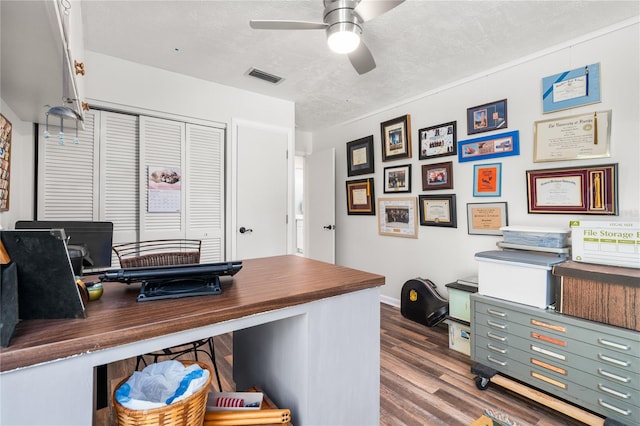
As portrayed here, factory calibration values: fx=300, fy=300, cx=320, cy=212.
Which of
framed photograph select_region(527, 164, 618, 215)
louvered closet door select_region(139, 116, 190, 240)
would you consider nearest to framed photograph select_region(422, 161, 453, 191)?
framed photograph select_region(527, 164, 618, 215)

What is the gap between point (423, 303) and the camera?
10.1ft

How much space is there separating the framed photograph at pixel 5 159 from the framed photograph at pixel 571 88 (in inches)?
148

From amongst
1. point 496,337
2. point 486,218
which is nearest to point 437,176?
point 486,218

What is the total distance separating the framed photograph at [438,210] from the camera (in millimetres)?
3141

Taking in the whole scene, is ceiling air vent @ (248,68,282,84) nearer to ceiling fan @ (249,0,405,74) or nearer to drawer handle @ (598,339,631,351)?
ceiling fan @ (249,0,405,74)

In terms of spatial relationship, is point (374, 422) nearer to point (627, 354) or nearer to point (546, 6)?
point (627, 354)

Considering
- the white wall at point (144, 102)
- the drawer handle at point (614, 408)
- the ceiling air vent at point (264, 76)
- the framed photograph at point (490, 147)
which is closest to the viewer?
the drawer handle at point (614, 408)

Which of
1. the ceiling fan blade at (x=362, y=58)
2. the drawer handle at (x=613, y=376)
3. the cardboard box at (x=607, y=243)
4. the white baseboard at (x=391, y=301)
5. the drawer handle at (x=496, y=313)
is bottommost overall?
the white baseboard at (x=391, y=301)

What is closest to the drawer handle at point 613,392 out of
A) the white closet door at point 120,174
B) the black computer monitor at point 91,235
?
the black computer monitor at point 91,235

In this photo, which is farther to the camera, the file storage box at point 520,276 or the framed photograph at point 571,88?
the framed photograph at point 571,88

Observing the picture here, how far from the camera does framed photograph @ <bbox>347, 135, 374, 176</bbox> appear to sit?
4059mm

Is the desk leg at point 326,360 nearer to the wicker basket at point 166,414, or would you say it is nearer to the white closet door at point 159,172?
the wicker basket at point 166,414

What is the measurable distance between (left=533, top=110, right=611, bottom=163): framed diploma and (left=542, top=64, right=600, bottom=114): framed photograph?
106 millimetres

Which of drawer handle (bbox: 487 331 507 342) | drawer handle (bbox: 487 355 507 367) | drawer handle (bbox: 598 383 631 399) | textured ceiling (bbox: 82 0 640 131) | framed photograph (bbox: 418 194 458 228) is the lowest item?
drawer handle (bbox: 487 355 507 367)
